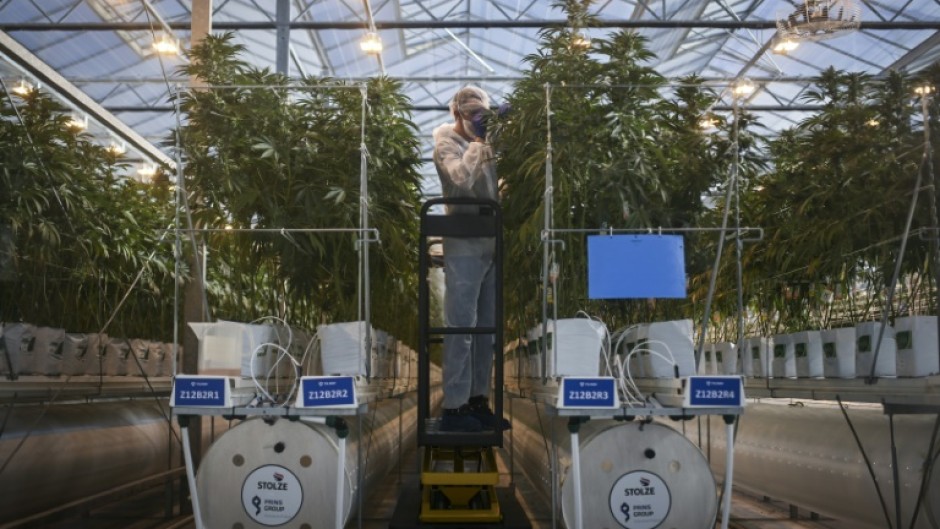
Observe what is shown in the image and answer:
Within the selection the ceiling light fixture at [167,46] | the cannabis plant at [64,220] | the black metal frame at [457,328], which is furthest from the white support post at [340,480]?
the ceiling light fixture at [167,46]

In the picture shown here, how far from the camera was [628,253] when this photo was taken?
3924 mm

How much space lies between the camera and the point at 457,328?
13.1ft

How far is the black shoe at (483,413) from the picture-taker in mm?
4141

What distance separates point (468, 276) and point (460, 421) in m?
0.68

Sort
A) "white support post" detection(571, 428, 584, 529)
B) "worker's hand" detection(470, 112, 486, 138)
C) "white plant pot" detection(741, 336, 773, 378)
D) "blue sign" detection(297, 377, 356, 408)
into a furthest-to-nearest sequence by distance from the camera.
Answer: "white plant pot" detection(741, 336, 773, 378) < "worker's hand" detection(470, 112, 486, 138) < "blue sign" detection(297, 377, 356, 408) < "white support post" detection(571, 428, 584, 529)

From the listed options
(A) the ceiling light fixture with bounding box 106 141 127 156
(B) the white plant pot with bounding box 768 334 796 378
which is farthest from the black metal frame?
(A) the ceiling light fixture with bounding box 106 141 127 156

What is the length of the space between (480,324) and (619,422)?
38.7 inches

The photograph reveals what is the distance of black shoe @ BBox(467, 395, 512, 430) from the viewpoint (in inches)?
163

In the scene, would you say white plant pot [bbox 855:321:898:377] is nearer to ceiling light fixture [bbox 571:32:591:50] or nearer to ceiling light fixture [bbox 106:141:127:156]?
ceiling light fixture [bbox 571:32:591:50]

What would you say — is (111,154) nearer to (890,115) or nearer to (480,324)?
(480,324)

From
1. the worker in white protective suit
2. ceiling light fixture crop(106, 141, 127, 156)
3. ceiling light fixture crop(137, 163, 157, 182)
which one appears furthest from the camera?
ceiling light fixture crop(137, 163, 157, 182)

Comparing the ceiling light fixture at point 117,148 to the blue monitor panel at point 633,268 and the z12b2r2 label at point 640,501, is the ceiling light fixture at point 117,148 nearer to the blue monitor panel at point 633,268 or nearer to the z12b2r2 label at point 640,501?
the blue monitor panel at point 633,268

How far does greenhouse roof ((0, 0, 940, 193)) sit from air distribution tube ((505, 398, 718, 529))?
4255 mm

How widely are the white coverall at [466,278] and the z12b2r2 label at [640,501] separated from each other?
90cm
